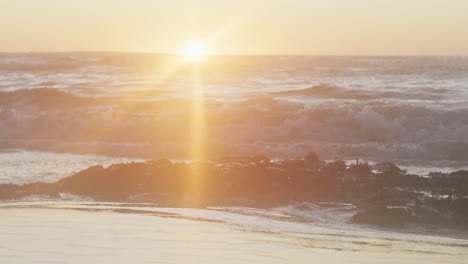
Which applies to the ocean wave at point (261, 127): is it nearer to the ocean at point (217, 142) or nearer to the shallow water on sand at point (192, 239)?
the ocean at point (217, 142)

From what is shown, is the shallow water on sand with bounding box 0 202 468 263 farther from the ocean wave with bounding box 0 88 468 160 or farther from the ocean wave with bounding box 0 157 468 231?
the ocean wave with bounding box 0 88 468 160

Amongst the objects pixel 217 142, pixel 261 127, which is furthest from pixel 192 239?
pixel 261 127

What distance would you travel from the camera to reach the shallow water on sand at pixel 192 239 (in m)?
7.36

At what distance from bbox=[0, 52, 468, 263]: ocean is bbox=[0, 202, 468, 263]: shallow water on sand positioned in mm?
20

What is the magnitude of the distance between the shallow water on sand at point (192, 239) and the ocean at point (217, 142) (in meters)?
0.02

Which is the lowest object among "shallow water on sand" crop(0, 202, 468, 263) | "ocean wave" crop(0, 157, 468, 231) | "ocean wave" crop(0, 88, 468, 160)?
"shallow water on sand" crop(0, 202, 468, 263)

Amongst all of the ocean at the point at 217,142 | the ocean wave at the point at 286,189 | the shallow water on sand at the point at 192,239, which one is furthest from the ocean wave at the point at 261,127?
the shallow water on sand at the point at 192,239

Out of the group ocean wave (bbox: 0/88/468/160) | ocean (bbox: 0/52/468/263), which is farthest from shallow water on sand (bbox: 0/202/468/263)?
ocean wave (bbox: 0/88/468/160)

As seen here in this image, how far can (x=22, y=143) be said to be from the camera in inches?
840

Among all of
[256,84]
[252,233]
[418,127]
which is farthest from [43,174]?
[256,84]

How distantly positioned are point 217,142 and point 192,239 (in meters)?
14.2

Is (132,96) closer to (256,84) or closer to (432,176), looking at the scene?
(256,84)

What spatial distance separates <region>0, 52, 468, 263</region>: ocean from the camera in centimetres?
795

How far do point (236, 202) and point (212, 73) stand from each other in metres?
34.6
